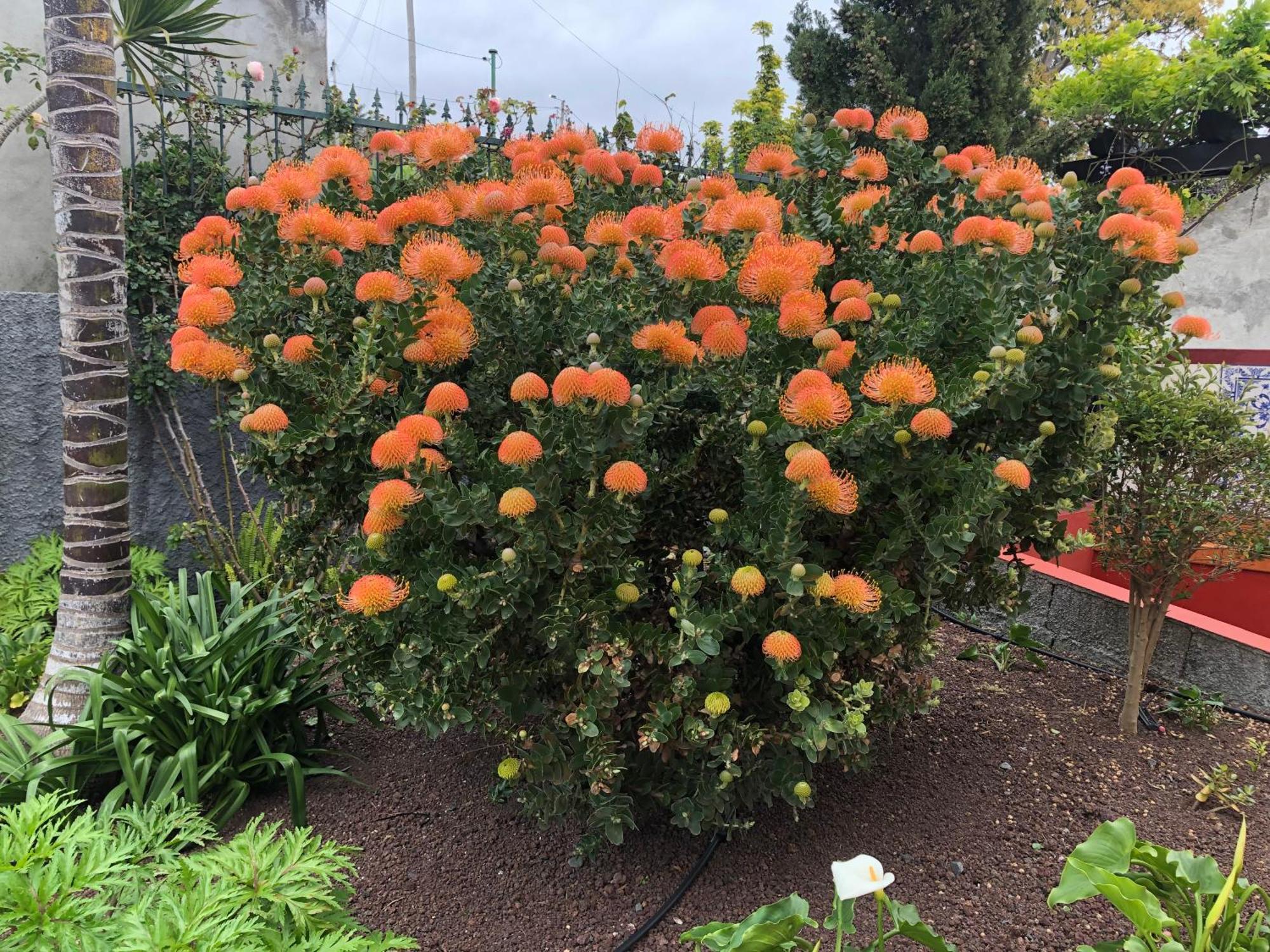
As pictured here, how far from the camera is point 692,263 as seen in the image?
1.90 metres

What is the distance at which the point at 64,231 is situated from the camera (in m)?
2.85

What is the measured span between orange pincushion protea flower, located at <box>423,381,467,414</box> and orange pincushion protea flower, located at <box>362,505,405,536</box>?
0.80 ft

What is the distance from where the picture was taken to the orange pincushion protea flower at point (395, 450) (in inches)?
66.2

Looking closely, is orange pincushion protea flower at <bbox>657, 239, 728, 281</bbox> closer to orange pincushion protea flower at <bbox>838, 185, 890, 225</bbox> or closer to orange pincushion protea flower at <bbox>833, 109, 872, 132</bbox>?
orange pincushion protea flower at <bbox>838, 185, 890, 225</bbox>

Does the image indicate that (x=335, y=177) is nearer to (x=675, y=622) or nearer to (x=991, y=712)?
(x=675, y=622)

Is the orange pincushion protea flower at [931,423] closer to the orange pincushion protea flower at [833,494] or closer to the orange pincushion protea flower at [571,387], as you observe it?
the orange pincushion protea flower at [833,494]

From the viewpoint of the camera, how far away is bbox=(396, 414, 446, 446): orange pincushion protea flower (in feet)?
5.58

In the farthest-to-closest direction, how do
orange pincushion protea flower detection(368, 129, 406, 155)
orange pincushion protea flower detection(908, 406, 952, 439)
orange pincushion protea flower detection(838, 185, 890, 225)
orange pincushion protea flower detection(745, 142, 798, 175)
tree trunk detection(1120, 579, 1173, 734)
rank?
tree trunk detection(1120, 579, 1173, 734)
orange pincushion protea flower detection(745, 142, 798, 175)
orange pincushion protea flower detection(368, 129, 406, 155)
orange pincushion protea flower detection(838, 185, 890, 225)
orange pincushion protea flower detection(908, 406, 952, 439)

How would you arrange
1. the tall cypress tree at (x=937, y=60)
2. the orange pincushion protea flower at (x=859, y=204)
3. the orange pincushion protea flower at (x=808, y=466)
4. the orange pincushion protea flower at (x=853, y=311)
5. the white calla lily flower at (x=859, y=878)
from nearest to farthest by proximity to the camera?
1. the white calla lily flower at (x=859, y=878)
2. the orange pincushion protea flower at (x=808, y=466)
3. the orange pincushion protea flower at (x=853, y=311)
4. the orange pincushion protea flower at (x=859, y=204)
5. the tall cypress tree at (x=937, y=60)

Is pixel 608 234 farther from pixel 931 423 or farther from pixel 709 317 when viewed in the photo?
pixel 931 423

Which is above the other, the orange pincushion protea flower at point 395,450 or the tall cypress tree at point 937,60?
the tall cypress tree at point 937,60

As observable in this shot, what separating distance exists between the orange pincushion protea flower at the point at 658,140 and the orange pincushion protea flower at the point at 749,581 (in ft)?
4.68

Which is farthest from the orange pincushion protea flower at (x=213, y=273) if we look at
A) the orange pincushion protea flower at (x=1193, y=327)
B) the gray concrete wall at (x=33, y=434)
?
the gray concrete wall at (x=33, y=434)

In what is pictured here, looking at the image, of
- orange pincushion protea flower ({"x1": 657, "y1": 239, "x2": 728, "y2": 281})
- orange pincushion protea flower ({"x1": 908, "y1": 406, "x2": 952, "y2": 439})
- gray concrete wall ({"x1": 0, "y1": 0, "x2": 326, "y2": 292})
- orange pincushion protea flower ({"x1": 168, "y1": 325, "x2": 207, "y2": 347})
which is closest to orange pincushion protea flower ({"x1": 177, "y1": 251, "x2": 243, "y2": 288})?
orange pincushion protea flower ({"x1": 168, "y1": 325, "x2": 207, "y2": 347})
